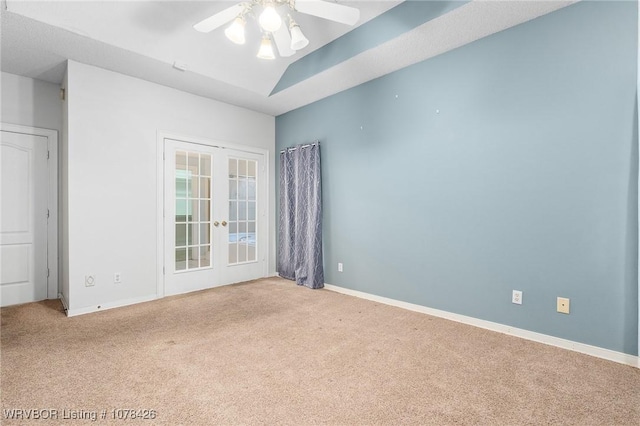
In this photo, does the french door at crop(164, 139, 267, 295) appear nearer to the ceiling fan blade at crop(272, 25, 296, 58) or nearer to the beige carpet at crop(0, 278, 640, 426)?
the beige carpet at crop(0, 278, 640, 426)

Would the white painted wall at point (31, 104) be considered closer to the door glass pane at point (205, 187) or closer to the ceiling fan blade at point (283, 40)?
the door glass pane at point (205, 187)

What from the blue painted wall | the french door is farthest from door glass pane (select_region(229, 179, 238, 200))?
the blue painted wall

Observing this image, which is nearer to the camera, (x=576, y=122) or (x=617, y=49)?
(x=617, y=49)

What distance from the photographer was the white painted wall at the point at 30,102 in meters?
3.43

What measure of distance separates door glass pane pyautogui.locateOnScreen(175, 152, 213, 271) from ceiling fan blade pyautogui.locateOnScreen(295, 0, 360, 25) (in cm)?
257

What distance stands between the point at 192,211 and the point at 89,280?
134cm

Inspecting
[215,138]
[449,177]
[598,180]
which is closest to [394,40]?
[449,177]

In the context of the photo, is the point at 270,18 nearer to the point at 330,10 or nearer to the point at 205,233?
the point at 330,10

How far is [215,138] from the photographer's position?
428 centimetres

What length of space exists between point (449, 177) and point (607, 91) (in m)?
1.26

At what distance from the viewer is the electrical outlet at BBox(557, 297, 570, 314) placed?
238cm

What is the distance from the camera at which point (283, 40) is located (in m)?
2.58

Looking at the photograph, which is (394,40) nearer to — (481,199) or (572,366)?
(481,199)

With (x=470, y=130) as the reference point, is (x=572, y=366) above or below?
below
